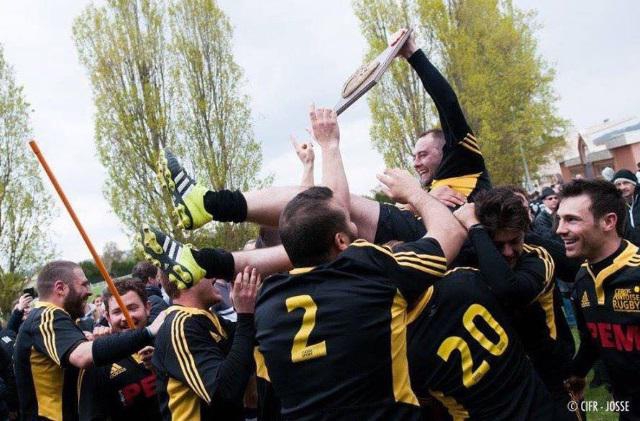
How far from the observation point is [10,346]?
24.4 feet

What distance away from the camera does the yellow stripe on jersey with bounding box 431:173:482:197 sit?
4.08 meters

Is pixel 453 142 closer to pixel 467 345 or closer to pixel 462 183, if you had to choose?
pixel 462 183

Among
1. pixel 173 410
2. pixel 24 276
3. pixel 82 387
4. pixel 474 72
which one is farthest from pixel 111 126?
pixel 173 410

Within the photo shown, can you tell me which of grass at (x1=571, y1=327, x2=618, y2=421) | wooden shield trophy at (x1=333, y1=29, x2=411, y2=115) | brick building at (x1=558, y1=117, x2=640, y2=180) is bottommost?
grass at (x1=571, y1=327, x2=618, y2=421)

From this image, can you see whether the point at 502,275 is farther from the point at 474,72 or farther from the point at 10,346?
the point at 474,72

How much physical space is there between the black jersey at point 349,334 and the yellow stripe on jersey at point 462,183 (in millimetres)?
1467

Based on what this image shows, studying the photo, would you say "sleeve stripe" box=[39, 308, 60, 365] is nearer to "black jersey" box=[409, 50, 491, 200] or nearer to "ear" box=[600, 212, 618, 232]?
"black jersey" box=[409, 50, 491, 200]

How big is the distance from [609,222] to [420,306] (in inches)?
54.5

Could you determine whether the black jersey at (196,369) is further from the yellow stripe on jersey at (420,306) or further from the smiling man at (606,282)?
the smiling man at (606,282)

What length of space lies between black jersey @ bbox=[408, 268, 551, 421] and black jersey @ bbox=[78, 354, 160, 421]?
228 cm

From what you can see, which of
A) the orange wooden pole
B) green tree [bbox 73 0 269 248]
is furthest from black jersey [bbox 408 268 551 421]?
green tree [bbox 73 0 269 248]

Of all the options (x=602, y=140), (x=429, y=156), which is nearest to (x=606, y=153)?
(x=602, y=140)

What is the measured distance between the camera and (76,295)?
498cm

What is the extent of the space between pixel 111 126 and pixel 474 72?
579 inches
